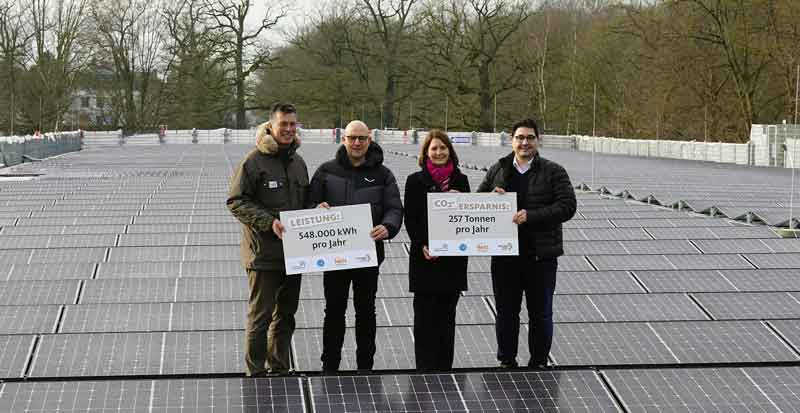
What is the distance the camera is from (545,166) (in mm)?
7234

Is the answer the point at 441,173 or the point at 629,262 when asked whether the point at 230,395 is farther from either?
the point at 629,262

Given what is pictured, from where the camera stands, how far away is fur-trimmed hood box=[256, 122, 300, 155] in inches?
269

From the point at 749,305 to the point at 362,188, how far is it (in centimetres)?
434

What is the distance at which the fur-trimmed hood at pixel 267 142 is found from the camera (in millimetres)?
6824

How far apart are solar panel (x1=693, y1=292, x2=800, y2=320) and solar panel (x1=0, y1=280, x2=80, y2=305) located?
18.5 ft

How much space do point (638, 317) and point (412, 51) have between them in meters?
78.3

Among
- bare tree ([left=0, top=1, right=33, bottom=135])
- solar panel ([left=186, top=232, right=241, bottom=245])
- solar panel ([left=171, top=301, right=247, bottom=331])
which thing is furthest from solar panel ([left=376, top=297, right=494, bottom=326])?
bare tree ([left=0, top=1, right=33, bottom=135])

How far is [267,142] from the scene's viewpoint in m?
6.83

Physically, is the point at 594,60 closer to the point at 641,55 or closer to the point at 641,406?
the point at 641,55

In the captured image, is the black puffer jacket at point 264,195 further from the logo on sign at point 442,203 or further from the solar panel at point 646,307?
the solar panel at point 646,307

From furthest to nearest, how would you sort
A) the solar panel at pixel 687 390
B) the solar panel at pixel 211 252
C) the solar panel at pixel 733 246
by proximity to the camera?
1. the solar panel at pixel 733 246
2. the solar panel at pixel 211 252
3. the solar panel at pixel 687 390

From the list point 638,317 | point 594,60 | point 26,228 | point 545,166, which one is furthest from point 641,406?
point 594,60

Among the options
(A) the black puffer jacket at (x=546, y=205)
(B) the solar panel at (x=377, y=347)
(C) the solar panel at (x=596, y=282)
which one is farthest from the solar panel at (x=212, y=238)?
(A) the black puffer jacket at (x=546, y=205)

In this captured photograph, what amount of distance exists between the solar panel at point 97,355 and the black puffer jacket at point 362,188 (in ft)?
5.85
